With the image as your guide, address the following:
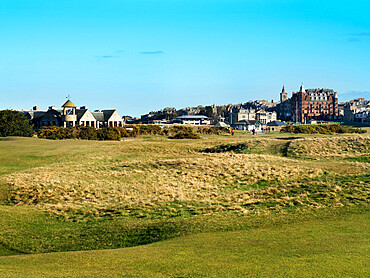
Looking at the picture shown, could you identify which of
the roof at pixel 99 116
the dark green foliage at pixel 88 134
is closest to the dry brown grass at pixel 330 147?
the dark green foliage at pixel 88 134

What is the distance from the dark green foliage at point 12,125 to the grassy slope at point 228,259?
179 ft

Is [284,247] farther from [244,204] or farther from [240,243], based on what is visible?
[244,204]

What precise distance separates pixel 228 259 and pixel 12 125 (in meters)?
59.0

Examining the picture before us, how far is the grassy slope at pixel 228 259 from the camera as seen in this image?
30.8 feet

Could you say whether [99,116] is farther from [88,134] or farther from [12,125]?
[12,125]

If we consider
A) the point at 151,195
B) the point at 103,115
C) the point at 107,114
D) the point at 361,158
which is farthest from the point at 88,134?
the point at 151,195

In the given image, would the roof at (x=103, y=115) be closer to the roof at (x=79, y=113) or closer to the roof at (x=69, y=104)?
the roof at (x=79, y=113)

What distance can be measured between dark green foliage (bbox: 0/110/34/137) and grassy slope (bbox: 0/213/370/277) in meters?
54.5

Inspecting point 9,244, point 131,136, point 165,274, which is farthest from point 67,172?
point 131,136

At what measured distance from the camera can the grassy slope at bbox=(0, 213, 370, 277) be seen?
9382mm

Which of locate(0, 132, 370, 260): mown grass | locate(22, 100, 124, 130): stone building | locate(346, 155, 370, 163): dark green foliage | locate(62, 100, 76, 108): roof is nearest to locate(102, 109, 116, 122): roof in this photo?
locate(22, 100, 124, 130): stone building

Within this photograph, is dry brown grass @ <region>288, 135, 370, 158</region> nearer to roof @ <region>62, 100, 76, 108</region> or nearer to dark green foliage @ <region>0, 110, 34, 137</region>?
dark green foliage @ <region>0, 110, 34, 137</region>

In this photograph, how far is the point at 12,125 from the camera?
6225 centimetres

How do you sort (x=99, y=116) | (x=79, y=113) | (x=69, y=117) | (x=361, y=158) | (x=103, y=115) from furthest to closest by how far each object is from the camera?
(x=103, y=115)
(x=99, y=116)
(x=79, y=113)
(x=69, y=117)
(x=361, y=158)
